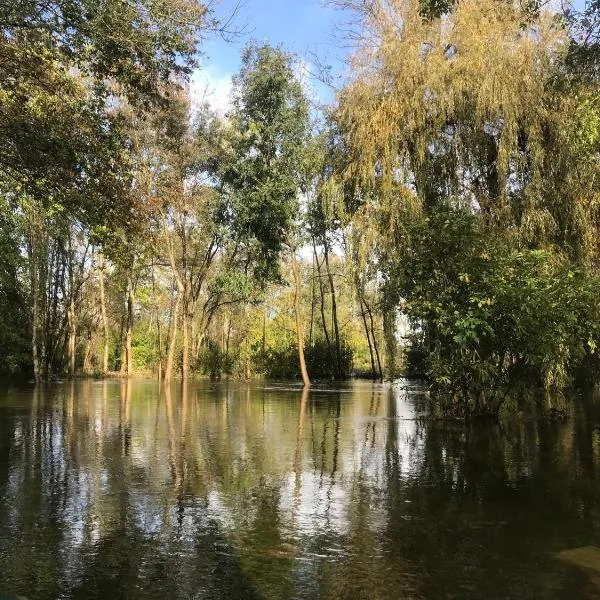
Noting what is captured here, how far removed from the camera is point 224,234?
3450 cm

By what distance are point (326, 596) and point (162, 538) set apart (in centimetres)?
180

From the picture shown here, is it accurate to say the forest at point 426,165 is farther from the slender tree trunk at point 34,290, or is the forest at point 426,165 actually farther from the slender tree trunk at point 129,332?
the slender tree trunk at point 129,332

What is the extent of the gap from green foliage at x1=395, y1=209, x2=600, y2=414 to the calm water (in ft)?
4.02

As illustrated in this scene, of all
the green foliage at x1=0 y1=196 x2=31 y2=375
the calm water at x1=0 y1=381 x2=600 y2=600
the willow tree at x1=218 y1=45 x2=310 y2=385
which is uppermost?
the willow tree at x1=218 y1=45 x2=310 y2=385

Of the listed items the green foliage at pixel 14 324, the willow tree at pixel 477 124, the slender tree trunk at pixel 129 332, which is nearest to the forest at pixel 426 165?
the willow tree at pixel 477 124

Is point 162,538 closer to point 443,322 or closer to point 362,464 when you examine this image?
point 362,464

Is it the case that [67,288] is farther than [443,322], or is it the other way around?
[67,288]

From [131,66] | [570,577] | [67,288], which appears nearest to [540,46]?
[131,66]

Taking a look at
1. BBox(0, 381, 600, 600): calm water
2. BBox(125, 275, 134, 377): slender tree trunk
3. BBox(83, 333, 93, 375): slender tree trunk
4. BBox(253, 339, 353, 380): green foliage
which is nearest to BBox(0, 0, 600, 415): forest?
BBox(0, 381, 600, 600): calm water

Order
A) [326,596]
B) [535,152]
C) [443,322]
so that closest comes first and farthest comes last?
[326,596]
[443,322]
[535,152]

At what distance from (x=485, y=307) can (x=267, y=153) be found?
73.9 feet

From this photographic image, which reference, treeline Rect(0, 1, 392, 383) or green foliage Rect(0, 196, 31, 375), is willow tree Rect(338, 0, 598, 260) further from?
green foliage Rect(0, 196, 31, 375)

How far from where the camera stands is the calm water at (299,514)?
4.43 metres

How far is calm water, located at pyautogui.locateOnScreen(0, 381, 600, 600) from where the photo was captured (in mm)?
4434
